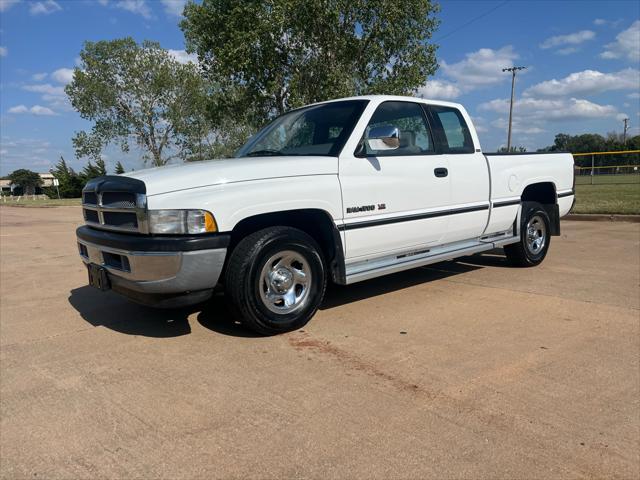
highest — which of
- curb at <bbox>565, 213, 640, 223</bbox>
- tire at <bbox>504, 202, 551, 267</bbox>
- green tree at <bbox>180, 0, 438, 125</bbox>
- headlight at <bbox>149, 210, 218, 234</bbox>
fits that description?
green tree at <bbox>180, 0, 438, 125</bbox>

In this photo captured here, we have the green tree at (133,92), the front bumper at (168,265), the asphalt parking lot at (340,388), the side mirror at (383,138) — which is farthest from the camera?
the green tree at (133,92)

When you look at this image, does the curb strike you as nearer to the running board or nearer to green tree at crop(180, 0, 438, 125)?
the running board

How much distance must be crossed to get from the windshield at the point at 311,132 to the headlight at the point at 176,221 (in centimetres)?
142

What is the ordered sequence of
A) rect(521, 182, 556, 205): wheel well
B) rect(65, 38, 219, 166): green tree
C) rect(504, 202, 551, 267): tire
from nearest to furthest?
1. rect(504, 202, 551, 267): tire
2. rect(521, 182, 556, 205): wheel well
3. rect(65, 38, 219, 166): green tree

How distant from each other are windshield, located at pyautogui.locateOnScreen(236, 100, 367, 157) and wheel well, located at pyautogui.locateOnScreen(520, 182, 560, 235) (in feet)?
10.7

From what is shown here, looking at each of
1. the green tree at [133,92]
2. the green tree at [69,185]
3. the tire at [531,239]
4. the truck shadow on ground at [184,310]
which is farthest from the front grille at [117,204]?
the green tree at [69,185]

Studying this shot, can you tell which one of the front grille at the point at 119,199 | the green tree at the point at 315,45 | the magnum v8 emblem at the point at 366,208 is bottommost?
the magnum v8 emblem at the point at 366,208

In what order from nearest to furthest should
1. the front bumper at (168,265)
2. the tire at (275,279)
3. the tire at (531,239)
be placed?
the front bumper at (168,265)
the tire at (275,279)
the tire at (531,239)

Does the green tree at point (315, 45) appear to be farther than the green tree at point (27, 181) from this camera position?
No

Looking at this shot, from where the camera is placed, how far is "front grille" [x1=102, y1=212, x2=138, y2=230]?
368 cm

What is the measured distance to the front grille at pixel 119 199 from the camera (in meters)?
3.66

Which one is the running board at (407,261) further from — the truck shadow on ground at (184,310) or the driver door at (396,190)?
the truck shadow on ground at (184,310)

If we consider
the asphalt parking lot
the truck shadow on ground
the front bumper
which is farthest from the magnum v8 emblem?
the front bumper

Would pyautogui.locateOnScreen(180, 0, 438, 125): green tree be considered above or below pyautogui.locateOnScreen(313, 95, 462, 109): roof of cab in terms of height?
above
